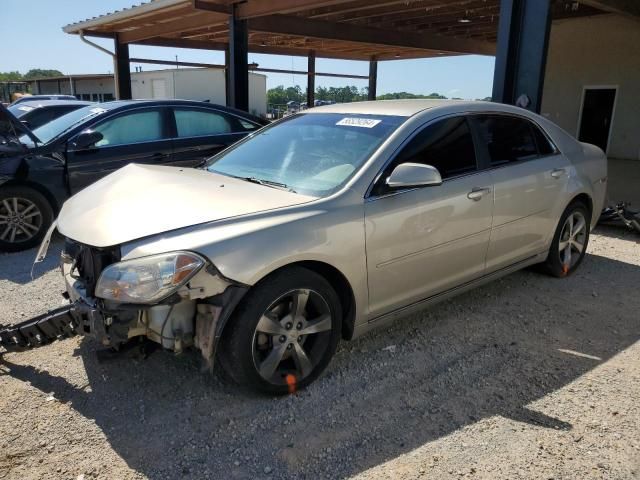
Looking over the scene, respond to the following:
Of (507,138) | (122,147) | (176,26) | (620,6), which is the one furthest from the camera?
(176,26)

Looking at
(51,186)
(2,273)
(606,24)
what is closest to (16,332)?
(2,273)

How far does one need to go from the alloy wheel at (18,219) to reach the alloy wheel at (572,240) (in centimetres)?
546

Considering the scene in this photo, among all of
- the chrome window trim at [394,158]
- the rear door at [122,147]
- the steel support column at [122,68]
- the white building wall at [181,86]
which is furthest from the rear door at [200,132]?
the white building wall at [181,86]

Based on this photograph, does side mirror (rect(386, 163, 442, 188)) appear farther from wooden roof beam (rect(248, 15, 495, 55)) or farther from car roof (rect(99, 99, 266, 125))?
wooden roof beam (rect(248, 15, 495, 55))

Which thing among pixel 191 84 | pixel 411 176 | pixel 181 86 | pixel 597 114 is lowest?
pixel 181 86

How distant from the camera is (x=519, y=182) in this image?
4.14 m

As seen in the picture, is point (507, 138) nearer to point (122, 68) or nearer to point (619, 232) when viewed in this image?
point (619, 232)

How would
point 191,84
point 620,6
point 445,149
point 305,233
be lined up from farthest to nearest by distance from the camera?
point 191,84 → point 620,6 → point 445,149 → point 305,233

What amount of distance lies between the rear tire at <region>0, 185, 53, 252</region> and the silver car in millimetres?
2627

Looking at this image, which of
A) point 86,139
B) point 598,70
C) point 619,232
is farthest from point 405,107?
point 598,70

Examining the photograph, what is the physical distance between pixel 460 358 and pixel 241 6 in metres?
8.73

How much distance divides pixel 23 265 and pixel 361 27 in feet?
35.8

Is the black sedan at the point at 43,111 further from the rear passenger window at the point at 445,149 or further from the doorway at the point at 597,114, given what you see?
the doorway at the point at 597,114

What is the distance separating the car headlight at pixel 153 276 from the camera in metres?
2.50
